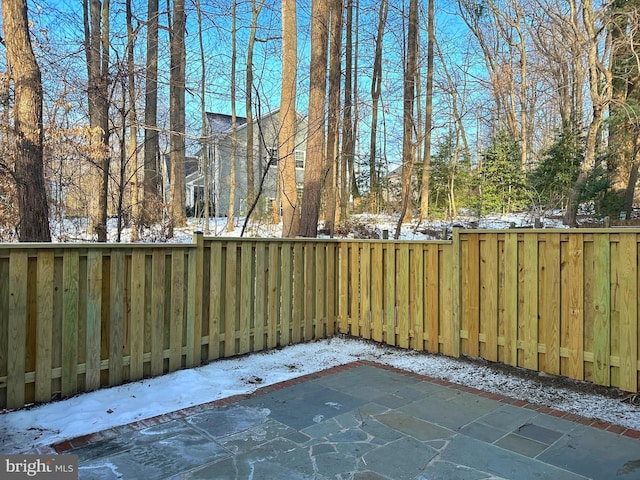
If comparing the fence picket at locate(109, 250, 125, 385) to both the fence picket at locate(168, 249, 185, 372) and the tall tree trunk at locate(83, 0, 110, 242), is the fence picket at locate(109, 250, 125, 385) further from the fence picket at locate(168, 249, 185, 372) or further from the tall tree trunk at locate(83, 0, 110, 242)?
the tall tree trunk at locate(83, 0, 110, 242)

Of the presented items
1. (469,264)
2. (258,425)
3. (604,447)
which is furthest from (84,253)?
(604,447)

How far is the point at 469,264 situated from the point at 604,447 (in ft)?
6.99

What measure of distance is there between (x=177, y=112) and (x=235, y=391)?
1149 centimetres

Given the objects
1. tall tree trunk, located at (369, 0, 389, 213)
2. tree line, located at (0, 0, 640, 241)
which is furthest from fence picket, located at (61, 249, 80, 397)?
tall tree trunk, located at (369, 0, 389, 213)

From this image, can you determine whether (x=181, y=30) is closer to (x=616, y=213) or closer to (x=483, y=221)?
(x=483, y=221)

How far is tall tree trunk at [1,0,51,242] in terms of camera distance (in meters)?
5.24

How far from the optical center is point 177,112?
1325 cm

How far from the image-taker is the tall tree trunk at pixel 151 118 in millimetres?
7196

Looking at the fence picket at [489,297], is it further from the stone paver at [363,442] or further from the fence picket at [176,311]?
the fence picket at [176,311]

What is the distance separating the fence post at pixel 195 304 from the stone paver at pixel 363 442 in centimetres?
88

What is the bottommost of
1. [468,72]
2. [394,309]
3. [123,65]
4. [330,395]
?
[330,395]

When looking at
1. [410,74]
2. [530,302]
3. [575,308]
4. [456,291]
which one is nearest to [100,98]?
[456,291]

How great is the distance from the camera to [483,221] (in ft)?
41.8

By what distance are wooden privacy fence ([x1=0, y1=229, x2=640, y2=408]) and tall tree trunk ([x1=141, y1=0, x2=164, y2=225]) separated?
3651 millimetres
